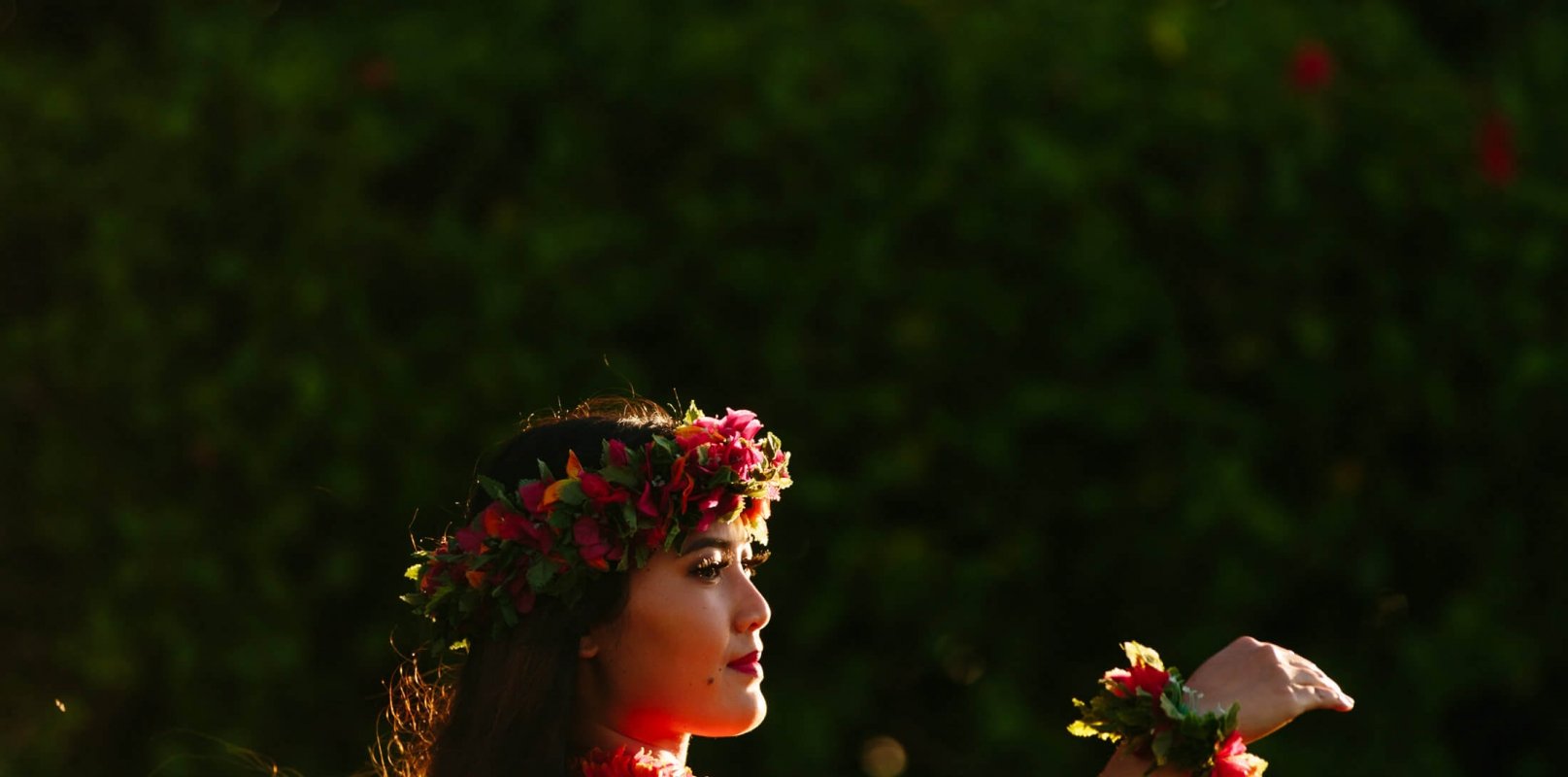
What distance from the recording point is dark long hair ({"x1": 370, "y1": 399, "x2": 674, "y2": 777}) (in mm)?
3543

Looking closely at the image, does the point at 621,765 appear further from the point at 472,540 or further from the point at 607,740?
the point at 472,540

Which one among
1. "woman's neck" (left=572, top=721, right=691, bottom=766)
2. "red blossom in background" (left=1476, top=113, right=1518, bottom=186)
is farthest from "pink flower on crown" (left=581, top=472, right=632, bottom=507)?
"red blossom in background" (left=1476, top=113, right=1518, bottom=186)

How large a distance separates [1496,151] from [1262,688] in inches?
104

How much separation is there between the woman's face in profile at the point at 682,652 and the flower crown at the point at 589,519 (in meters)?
0.05

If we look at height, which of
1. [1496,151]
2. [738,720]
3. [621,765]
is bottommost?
[621,765]

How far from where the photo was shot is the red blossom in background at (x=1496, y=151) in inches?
220

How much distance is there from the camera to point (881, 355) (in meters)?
5.69

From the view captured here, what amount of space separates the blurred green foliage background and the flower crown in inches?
73.4

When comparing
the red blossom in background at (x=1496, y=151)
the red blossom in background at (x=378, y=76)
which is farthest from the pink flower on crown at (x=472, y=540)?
the red blossom in background at (x=1496, y=151)

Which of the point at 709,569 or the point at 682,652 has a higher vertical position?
the point at 709,569

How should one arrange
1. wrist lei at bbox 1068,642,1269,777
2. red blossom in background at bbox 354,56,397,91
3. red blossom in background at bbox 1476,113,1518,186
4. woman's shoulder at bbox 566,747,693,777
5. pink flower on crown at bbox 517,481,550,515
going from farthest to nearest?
red blossom in background at bbox 354,56,397,91, red blossom in background at bbox 1476,113,1518,186, pink flower on crown at bbox 517,481,550,515, woman's shoulder at bbox 566,747,693,777, wrist lei at bbox 1068,642,1269,777

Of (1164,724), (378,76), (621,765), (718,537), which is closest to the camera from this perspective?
(1164,724)

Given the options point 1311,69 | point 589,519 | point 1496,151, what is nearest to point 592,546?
point 589,519

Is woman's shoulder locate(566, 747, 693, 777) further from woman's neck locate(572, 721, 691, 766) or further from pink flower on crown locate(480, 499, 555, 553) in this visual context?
pink flower on crown locate(480, 499, 555, 553)
